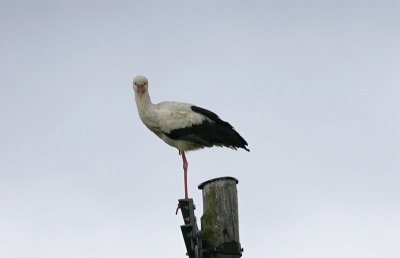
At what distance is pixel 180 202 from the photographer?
6277mm

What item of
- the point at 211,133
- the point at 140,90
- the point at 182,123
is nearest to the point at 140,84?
the point at 140,90

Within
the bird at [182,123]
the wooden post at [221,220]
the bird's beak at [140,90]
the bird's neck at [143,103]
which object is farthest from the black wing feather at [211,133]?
the wooden post at [221,220]

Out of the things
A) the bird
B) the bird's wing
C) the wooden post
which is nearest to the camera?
the wooden post

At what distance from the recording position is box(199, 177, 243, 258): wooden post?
6125 millimetres

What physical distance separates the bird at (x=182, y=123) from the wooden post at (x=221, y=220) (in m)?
3.74

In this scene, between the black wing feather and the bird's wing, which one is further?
the bird's wing

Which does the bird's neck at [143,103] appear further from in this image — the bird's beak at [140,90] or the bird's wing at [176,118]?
the bird's wing at [176,118]

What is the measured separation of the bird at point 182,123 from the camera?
10133 millimetres

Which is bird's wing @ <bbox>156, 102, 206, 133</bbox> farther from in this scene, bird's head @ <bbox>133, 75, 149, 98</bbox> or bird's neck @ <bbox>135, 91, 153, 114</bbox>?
bird's head @ <bbox>133, 75, 149, 98</bbox>

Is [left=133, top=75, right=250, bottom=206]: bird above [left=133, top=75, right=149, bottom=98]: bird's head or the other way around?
the other way around

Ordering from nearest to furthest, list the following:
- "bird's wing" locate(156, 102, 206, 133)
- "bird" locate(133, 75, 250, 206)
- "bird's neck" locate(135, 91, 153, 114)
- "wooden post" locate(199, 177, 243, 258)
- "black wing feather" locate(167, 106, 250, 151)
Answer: "wooden post" locate(199, 177, 243, 258), "black wing feather" locate(167, 106, 250, 151), "bird" locate(133, 75, 250, 206), "bird's wing" locate(156, 102, 206, 133), "bird's neck" locate(135, 91, 153, 114)

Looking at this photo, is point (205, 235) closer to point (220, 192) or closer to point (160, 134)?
point (220, 192)

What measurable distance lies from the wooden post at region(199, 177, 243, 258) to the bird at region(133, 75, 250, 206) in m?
3.74

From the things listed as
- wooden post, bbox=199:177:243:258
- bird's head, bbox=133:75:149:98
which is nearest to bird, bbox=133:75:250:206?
bird's head, bbox=133:75:149:98
